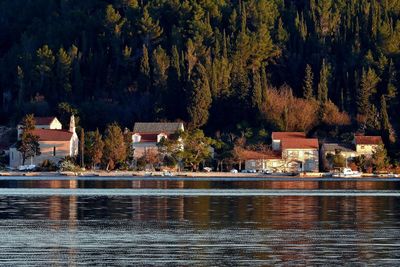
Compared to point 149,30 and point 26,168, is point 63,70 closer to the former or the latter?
point 149,30

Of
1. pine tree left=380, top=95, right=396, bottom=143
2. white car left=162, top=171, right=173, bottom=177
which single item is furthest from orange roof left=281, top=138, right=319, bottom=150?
white car left=162, top=171, right=173, bottom=177

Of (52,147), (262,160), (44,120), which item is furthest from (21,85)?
(262,160)

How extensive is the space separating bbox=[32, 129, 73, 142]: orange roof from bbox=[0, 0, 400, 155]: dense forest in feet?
34.4

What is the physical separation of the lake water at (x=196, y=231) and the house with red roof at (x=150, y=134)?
5674cm

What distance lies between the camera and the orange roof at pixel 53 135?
4648 inches

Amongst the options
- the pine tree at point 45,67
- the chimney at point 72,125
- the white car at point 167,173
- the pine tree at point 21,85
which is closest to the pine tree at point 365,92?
the white car at point 167,173

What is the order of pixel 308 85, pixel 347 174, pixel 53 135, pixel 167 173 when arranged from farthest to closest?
pixel 308 85 → pixel 53 135 → pixel 347 174 → pixel 167 173

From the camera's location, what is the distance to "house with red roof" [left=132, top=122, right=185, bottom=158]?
120750 millimetres

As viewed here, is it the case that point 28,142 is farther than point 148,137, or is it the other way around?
point 148,137

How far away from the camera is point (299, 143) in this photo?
396 feet

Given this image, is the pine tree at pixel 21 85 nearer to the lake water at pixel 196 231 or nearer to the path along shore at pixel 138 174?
the path along shore at pixel 138 174

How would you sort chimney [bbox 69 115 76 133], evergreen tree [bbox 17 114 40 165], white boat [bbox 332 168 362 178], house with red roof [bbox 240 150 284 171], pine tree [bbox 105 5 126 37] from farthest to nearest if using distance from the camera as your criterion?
1. pine tree [bbox 105 5 126 37]
2. chimney [bbox 69 115 76 133]
3. house with red roof [bbox 240 150 284 171]
4. white boat [bbox 332 168 362 178]
5. evergreen tree [bbox 17 114 40 165]

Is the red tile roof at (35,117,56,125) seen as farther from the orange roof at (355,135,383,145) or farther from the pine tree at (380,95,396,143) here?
the pine tree at (380,95,396,143)

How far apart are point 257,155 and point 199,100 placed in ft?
28.7
